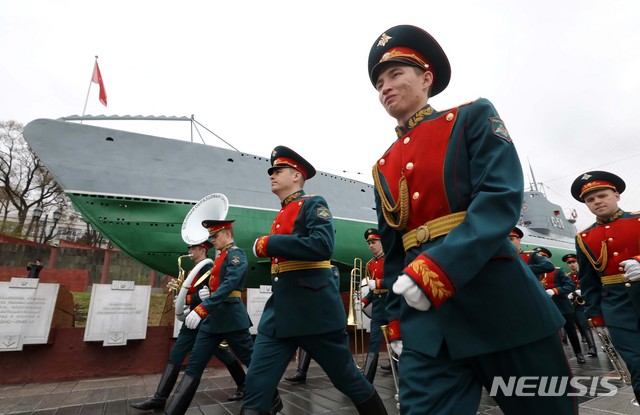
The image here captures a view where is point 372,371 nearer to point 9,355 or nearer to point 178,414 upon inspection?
point 178,414

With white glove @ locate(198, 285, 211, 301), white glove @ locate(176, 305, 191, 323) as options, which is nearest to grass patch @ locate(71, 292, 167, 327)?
white glove @ locate(176, 305, 191, 323)

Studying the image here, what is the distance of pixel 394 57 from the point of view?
5.65 feet

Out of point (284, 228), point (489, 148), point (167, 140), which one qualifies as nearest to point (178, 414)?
point (284, 228)

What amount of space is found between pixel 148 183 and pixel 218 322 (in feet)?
20.3

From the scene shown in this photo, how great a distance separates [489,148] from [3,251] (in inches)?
1060

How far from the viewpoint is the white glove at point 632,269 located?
3.02 metres

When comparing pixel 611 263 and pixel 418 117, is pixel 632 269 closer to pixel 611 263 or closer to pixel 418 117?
pixel 611 263

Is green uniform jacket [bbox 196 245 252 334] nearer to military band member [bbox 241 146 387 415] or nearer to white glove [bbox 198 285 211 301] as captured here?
white glove [bbox 198 285 211 301]

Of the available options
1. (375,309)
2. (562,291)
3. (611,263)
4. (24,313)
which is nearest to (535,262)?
(562,291)

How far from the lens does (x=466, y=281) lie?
3.71 feet

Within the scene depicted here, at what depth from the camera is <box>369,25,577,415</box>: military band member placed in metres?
1.16

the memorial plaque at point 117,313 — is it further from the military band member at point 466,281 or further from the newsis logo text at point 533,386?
the newsis logo text at point 533,386

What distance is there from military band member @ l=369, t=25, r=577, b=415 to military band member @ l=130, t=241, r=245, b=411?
3.03 meters

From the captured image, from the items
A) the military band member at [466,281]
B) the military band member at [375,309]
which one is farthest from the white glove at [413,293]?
the military band member at [375,309]
